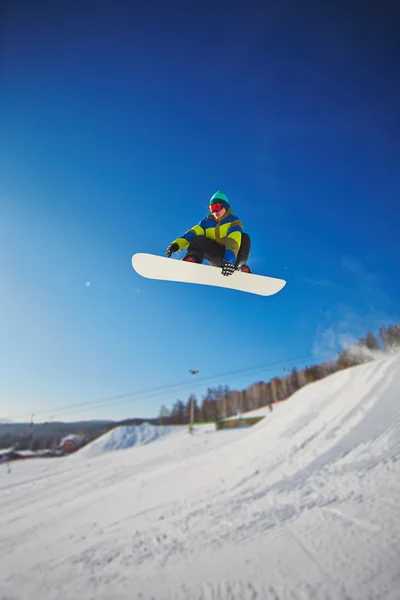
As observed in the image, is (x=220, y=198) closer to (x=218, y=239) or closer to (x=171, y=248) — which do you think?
(x=218, y=239)

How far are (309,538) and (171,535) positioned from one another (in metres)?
2.94

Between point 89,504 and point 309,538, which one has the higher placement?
point 309,538

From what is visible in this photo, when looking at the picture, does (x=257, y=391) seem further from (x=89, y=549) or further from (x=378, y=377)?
(x=89, y=549)

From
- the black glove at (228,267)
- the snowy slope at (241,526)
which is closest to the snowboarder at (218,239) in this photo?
the black glove at (228,267)

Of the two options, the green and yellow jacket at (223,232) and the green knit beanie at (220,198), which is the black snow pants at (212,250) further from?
the green knit beanie at (220,198)

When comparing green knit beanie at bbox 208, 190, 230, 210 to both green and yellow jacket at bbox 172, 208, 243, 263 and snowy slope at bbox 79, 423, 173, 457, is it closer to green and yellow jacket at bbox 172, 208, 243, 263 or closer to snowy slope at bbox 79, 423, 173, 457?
green and yellow jacket at bbox 172, 208, 243, 263

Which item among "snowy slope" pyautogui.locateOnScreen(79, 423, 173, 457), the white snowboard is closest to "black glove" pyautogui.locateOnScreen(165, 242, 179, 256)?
the white snowboard

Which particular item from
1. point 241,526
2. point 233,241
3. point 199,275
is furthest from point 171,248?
point 241,526

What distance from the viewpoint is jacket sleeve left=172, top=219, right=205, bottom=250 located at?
4.03m

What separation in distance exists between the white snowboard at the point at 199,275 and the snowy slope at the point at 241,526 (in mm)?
4655

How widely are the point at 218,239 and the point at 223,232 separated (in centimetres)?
14

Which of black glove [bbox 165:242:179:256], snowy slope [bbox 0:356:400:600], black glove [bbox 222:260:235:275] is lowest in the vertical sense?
snowy slope [bbox 0:356:400:600]

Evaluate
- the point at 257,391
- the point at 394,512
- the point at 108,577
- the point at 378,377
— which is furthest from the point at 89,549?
the point at 257,391

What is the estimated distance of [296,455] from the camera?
378 inches
